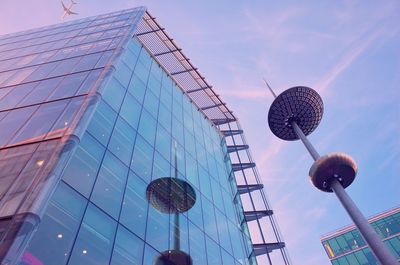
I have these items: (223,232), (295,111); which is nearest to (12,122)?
(223,232)

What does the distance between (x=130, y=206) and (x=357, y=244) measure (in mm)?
57276

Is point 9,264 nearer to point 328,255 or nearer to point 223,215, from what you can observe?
point 223,215

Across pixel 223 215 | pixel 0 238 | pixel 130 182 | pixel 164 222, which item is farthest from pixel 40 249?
pixel 223 215

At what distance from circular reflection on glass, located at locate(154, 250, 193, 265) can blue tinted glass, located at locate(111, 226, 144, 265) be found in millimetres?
1111

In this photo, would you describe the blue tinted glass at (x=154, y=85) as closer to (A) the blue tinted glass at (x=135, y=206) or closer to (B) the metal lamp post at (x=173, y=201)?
(B) the metal lamp post at (x=173, y=201)

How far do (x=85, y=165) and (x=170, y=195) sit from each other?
17.8 feet

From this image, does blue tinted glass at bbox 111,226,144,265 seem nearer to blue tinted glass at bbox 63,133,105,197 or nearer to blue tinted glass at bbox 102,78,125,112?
blue tinted glass at bbox 63,133,105,197

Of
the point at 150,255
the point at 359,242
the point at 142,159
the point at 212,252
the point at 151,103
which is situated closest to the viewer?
the point at 150,255

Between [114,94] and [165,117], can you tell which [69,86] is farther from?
[165,117]

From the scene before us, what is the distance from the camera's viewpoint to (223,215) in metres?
21.1

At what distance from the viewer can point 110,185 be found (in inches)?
482

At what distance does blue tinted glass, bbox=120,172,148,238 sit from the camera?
1202 cm

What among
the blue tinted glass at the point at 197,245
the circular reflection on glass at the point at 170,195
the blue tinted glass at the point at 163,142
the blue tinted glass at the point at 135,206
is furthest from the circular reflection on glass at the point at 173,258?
the blue tinted glass at the point at 163,142

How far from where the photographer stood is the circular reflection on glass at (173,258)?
12648 mm
